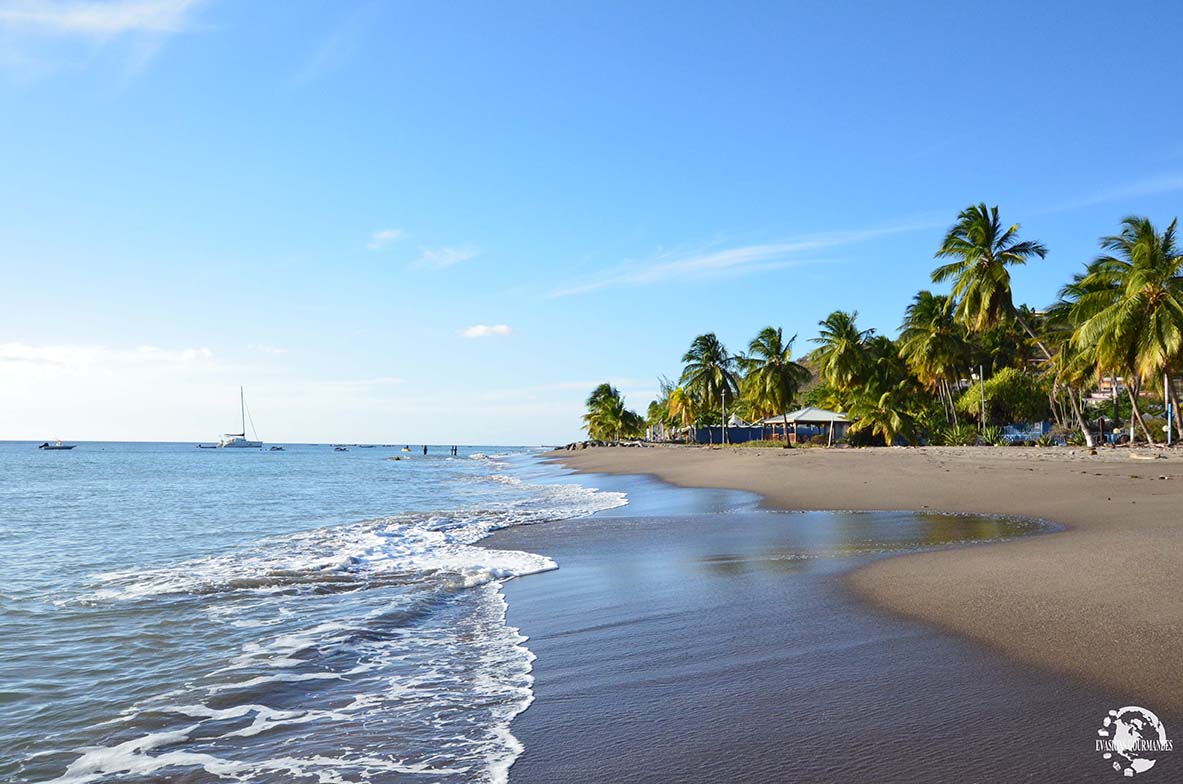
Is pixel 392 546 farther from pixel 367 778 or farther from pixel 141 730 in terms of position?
pixel 367 778

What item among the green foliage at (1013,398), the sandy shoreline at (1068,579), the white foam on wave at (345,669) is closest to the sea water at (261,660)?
the white foam on wave at (345,669)

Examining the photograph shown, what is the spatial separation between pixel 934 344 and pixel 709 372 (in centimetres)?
2345

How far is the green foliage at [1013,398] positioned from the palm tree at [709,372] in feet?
70.0

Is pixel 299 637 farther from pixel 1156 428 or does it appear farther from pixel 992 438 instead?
pixel 1156 428

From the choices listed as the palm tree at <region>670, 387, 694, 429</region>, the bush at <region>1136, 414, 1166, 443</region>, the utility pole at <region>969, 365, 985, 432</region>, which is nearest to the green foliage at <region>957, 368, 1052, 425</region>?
the utility pole at <region>969, 365, 985, 432</region>

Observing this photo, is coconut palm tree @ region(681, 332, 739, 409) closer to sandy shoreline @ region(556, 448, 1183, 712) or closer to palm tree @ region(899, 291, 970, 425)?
palm tree @ region(899, 291, 970, 425)

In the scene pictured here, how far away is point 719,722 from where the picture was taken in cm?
388

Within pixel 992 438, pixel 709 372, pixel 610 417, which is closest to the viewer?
pixel 992 438

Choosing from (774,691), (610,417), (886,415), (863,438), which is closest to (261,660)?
(774,691)

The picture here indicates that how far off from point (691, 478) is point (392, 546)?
17.0 metres

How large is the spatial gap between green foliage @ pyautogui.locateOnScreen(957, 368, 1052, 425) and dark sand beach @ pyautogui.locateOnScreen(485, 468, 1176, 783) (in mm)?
40300

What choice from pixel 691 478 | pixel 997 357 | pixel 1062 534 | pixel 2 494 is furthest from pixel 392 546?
pixel 997 357

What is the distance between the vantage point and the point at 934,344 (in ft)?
137

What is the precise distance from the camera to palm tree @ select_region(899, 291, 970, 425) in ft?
137
